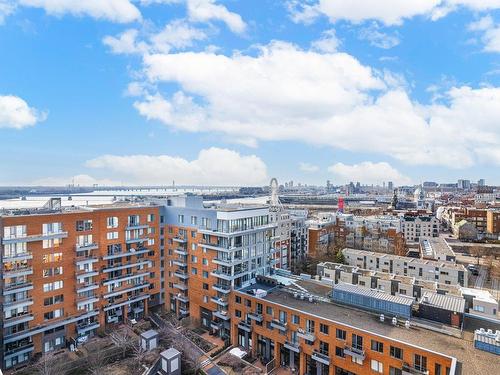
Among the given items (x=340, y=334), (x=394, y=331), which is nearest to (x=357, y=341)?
(x=340, y=334)

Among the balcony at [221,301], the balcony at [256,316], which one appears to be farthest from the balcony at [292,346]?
the balcony at [221,301]

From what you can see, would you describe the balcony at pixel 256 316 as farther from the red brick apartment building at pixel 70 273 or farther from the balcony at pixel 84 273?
the balcony at pixel 84 273

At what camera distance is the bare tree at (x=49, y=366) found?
3594cm

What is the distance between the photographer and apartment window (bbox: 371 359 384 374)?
31448mm

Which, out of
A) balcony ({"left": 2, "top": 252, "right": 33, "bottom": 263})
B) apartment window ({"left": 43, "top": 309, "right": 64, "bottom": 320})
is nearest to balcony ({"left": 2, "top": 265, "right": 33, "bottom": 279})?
balcony ({"left": 2, "top": 252, "right": 33, "bottom": 263})

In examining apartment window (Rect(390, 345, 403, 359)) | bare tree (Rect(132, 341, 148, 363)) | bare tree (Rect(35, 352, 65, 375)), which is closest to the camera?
apartment window (Rect(390, 345, 403, 359))

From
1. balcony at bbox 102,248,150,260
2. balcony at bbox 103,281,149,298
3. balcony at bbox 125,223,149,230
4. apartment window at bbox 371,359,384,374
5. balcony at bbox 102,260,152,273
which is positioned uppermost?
balcony at bbox 125,223,149,230

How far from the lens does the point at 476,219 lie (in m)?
134

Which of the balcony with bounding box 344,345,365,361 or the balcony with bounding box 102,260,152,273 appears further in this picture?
the balcony with bounding box 102,260,152,273

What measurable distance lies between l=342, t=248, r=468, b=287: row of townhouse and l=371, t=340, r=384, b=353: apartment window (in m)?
43.2

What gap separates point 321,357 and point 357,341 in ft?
17.3

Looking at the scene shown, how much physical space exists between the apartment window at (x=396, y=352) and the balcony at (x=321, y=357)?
755cm

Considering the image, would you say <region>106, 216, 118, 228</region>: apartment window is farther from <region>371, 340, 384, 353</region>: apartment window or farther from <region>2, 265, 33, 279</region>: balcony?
<region>371, 340, 384, 353</region>: apartment window

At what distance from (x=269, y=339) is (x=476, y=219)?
136155 millimetres
